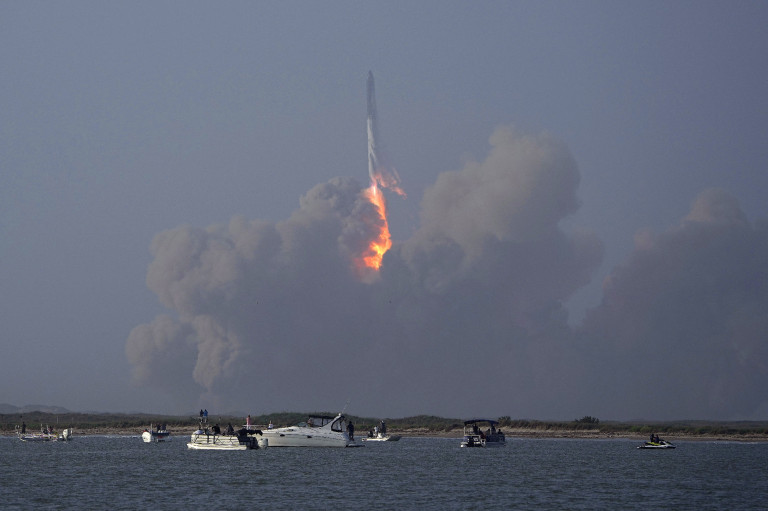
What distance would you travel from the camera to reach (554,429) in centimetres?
17475

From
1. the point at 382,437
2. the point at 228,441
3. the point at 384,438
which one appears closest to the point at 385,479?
the point at 228,441

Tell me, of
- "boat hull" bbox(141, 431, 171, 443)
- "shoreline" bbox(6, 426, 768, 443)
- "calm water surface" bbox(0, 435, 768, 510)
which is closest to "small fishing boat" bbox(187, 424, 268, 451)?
"calm water surface" bbox(0, 435, 768, 510)

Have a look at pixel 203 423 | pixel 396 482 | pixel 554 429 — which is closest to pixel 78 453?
pixel 203 423

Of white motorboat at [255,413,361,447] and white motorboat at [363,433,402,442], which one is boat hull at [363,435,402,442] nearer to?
white motorboat at [363,433,402,442]

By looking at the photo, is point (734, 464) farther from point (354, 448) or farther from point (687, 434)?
point (687, 434)

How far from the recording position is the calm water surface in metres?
65.5

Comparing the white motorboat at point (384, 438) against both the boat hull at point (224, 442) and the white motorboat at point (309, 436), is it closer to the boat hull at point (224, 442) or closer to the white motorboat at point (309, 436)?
the white motorboat at point (309, 436)

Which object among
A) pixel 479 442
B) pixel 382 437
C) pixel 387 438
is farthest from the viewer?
pixel 382 437

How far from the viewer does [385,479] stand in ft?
265

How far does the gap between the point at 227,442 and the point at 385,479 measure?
1536 inches

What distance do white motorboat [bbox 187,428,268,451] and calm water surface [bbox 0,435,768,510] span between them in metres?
1.01

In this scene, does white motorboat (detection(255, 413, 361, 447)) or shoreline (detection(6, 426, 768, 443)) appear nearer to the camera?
white motorboat (detection(255, 413, 361, 447))

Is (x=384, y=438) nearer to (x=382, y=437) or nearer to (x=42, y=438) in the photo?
(x=382, y=437)

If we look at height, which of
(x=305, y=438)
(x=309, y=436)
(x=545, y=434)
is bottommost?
(x=305, y=438)
